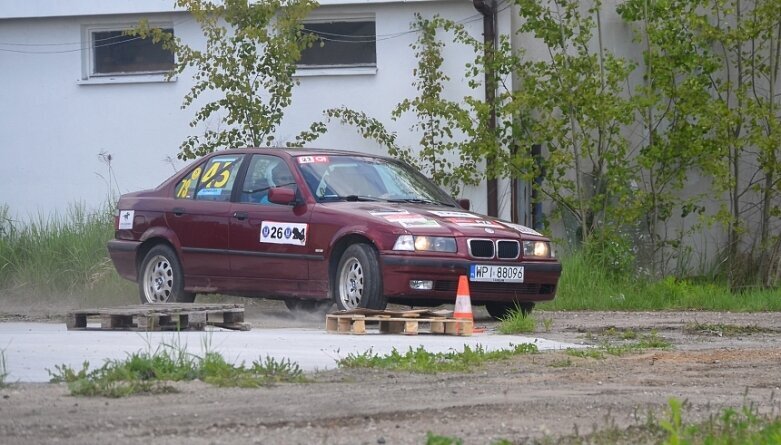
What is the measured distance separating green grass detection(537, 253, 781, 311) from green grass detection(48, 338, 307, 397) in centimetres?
720

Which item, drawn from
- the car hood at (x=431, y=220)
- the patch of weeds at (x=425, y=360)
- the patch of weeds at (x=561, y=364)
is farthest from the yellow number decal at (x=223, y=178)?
the patch of weeds at (x=561, y=364)

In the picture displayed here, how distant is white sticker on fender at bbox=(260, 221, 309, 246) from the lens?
12.0 metres

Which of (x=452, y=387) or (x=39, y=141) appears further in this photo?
(x=39, y=141)

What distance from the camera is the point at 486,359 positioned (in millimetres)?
8438

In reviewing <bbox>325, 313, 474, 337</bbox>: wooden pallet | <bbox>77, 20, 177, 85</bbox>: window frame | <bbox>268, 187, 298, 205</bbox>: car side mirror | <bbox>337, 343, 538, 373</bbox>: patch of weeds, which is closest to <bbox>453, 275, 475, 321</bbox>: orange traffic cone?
<bbox>325, 313, 474, 337</bbox>: wooden pallet

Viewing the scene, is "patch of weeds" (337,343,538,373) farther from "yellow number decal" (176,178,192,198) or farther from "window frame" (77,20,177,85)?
"window frame" (77,20,177,85)

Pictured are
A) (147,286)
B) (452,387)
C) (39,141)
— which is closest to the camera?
(452,387)

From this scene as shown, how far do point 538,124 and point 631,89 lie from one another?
1787mm

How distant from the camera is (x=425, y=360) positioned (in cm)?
805

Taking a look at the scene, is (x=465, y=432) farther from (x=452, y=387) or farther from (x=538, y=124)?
(x=538, y=124)

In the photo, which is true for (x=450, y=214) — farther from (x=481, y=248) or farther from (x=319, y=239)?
(x=319, y=239)

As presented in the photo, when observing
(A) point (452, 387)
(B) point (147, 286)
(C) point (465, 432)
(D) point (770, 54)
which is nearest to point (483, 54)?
(D) point (770, 54)

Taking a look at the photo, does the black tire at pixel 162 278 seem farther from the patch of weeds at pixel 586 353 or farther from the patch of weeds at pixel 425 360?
the patch of weeds at pixel 586 353

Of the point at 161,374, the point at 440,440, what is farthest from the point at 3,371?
the point at 440,440
